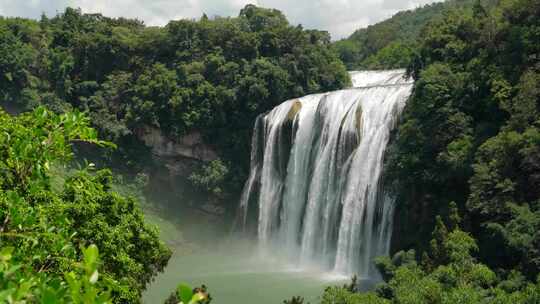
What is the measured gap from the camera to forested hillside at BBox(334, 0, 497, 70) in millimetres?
50219

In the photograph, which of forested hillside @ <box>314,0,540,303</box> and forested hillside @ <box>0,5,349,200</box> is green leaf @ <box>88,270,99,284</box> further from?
forested hillside @ <box>0,5,349,200</box>

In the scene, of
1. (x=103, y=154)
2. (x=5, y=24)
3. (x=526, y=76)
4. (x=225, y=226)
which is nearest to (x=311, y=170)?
(x=225, y=226)

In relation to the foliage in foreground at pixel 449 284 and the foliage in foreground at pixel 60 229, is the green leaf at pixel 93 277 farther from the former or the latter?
the foliage in foreground at pixel 449 284

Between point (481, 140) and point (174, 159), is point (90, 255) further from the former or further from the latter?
point (174, 159)

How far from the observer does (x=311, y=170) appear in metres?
28.1

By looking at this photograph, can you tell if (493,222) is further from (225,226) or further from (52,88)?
(52,88)

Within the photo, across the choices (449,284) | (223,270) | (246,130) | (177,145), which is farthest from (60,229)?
(177,145)

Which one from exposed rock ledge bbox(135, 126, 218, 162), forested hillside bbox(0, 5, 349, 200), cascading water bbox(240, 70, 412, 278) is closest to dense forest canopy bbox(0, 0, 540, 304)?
forested hillside bbox(0, 5, 349, 200)

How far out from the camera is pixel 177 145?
119ft

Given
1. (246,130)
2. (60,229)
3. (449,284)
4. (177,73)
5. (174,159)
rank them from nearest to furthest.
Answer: (60,229)
(449,284)
(246,130)
(174,159)
(177,73)

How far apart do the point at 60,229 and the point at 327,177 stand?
2202 cm

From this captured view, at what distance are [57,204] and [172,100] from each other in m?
25.9

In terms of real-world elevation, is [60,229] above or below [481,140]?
above

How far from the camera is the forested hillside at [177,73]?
35.5 m
